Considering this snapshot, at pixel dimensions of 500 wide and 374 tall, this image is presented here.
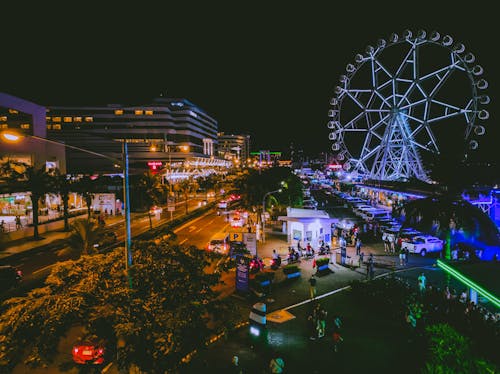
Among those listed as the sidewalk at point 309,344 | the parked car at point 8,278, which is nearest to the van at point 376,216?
the sidewalk at point 309,344

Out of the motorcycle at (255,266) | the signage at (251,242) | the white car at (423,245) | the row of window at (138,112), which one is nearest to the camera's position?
the signage at (251,242)

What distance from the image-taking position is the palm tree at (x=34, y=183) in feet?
102

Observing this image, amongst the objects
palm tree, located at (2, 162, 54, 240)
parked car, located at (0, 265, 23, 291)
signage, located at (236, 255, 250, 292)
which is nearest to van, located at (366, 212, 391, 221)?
signage, located at (236, 255, 250, 292)

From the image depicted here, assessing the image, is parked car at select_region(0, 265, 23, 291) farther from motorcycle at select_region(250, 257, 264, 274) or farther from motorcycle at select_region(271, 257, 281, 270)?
motorcycle at select_region(271, 257, 281, 270)

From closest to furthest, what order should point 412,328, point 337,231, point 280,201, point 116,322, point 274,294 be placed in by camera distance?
point 116,322 → point 412,328 → point 274,294 → point 337,231 → point 280,201

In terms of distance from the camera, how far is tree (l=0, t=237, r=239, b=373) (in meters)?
6.27

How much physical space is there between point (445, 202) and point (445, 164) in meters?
2.44

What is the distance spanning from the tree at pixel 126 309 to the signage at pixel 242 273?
907 centimetres

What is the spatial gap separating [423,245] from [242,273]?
54.7ft

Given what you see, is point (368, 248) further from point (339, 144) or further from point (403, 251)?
point (339, 144)

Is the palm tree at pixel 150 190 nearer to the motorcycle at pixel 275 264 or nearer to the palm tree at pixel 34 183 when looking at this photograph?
the palm tree at pixel 34 183

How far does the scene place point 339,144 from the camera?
4806 cm

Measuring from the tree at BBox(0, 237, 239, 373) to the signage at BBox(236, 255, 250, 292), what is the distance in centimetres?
907

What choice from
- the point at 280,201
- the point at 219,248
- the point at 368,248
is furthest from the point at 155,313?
the point at 280,201
